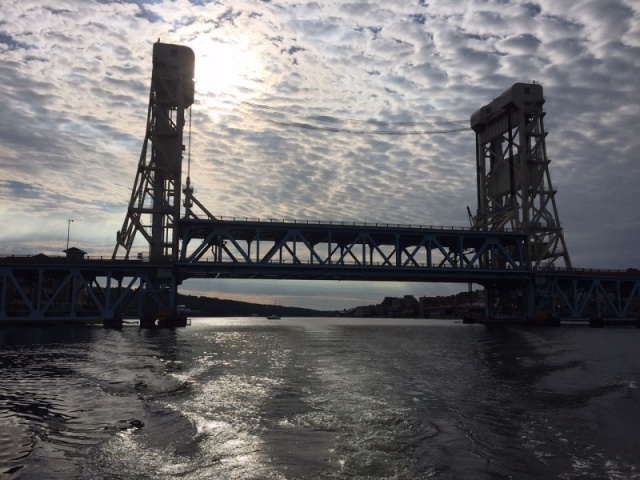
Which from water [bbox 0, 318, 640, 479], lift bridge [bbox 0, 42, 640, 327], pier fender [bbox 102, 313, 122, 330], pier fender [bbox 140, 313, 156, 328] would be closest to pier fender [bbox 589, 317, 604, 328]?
lift bridge [bbox 0, 42, 640, 327]

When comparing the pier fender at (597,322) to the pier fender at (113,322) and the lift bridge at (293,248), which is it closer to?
the lift bridge at (293,248)

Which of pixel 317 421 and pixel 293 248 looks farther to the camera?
pixel 293 248

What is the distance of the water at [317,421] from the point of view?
33.6 feet

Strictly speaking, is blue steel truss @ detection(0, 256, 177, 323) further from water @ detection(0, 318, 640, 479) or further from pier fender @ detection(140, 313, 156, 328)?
water @ detection(0, 318, 640, 479)

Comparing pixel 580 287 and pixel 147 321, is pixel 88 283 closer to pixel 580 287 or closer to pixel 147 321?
pixel 147 321

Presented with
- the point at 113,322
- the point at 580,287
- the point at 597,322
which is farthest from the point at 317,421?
the point at 580,287

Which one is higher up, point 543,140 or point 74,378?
point 543,140

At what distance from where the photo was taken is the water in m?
10.2

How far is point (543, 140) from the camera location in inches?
3497

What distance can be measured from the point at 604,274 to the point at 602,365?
72521 mm

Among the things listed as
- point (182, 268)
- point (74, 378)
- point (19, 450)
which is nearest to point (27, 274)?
point (182, 268)

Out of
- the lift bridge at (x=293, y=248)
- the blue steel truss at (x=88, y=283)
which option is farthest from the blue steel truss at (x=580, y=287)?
the blue steel truss at (x=88, y=283)

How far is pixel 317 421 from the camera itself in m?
14.1

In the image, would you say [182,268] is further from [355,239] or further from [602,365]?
[602,365]
